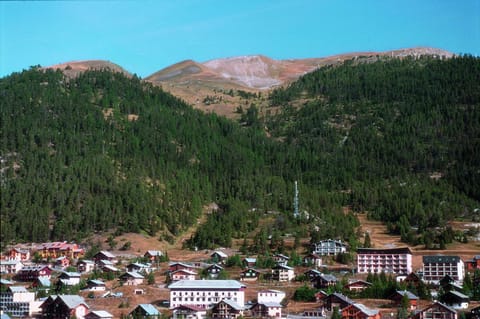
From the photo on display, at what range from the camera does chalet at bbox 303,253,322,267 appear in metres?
Result: 122

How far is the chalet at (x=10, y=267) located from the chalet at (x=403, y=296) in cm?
5370

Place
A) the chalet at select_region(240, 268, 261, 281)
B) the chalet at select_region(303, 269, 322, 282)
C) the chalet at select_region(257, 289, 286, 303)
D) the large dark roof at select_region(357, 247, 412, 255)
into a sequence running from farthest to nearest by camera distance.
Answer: the large dark roof at select_region(357, 247, 412, 255), the chalet at select_region(240, 268, 261, 281), the chalet at select_region(303, 269, 322, 282), the chalet at select_region(257, 289, 286, 303)

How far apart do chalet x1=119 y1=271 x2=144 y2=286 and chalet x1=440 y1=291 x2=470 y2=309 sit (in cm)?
4067

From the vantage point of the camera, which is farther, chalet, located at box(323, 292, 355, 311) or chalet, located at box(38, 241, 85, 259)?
chalet, located at box(38, 241, 85, 259)

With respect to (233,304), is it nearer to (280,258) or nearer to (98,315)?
(98,315)

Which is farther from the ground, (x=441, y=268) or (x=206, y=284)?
(x=441, y=268)

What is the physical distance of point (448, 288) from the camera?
99.2 meters

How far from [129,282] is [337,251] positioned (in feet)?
120

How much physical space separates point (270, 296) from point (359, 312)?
42.8ft

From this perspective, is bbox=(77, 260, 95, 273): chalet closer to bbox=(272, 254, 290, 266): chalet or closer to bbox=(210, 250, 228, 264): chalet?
bbox=(210, 250, 228, 264): chalet

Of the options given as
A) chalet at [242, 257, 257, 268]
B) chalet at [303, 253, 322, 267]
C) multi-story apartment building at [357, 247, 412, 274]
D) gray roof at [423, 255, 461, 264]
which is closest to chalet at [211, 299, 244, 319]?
chalet at [242, 257, 257, 268]

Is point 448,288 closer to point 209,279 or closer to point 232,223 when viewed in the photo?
point 209,279

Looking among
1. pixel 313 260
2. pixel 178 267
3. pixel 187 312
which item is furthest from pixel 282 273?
pixel 187 312

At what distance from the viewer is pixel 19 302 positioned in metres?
96.5
